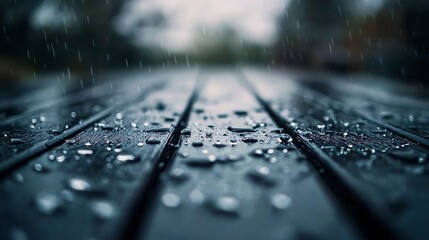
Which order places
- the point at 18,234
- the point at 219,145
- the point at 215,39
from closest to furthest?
the point at 18,234, the point at 219,145, the point at 215,39

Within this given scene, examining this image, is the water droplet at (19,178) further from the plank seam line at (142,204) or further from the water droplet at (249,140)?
the water droplet at (249,140)

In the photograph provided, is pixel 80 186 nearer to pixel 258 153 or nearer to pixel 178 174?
pixel 178 174

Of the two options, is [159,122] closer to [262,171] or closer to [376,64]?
[262,171]

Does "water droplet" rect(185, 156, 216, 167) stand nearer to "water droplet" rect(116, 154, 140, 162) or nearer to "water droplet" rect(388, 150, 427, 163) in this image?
"water droplet" rect(116, 154, 140, 162)

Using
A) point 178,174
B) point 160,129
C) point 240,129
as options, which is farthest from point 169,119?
point 178,174

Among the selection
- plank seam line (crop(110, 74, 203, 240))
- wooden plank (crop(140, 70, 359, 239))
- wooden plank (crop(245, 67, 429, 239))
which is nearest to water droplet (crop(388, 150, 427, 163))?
wooden plank (crop(245, 67, 429, 239))
